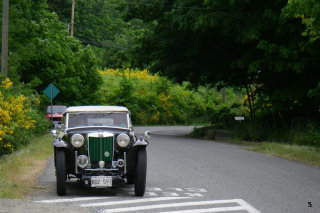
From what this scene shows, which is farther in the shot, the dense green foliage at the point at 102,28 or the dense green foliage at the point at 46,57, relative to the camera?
the dense green foliage at the point at 102,28

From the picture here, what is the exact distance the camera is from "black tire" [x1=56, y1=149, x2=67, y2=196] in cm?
1085

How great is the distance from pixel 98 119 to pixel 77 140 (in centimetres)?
134

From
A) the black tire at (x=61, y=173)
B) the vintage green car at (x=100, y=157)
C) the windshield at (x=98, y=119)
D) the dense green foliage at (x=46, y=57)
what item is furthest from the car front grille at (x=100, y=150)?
the dense green foliage at (x=46, y=57)

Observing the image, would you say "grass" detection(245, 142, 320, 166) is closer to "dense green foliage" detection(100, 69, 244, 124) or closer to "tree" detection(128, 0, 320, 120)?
"tree" detection(128, 0, 320, 120)

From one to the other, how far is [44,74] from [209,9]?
1558cm

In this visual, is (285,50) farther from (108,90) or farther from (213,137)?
(108,90)

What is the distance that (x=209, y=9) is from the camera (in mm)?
28141

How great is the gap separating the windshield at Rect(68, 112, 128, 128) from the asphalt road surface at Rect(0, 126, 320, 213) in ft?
4.59

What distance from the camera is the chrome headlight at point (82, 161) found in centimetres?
1114

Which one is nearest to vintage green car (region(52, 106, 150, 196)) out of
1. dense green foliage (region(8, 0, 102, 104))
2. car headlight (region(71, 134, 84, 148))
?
car headlight (region(71, 134, 84, 148))

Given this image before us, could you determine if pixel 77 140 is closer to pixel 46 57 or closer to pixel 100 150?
pixel 100 150

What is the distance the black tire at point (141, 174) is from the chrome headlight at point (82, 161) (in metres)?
1.01

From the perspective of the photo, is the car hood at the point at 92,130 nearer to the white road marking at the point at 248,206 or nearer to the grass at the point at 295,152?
the white road marking at the point at 248,206

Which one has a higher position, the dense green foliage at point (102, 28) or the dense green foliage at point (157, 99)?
the dense green foliage at point (102, 28)
